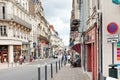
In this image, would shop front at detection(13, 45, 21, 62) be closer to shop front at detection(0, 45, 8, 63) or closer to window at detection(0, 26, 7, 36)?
shop front at detection(0, 45, 8, 63)

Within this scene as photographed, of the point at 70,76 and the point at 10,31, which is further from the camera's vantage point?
the point at 10,31

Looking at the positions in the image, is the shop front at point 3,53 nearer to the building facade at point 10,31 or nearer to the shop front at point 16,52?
the building facade at point 10,31

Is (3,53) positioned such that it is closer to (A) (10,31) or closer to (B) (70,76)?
(A) (10,31)

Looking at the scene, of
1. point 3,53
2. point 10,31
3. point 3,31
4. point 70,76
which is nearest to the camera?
point 70,76

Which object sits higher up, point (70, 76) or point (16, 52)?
point (16, 52)

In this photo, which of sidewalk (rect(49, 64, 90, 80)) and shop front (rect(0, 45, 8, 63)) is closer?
sidewalk (rect(49, 64, 90, 80))

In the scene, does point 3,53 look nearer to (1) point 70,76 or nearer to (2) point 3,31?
(2) point 3,31

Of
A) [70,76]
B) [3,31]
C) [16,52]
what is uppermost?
[3,31]

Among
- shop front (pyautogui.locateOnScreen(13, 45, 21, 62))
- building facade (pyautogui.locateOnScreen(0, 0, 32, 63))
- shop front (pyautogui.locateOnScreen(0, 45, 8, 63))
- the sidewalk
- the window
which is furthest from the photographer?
shop front (pyautogui.locateOnScreen(13, 45, 21, 62))

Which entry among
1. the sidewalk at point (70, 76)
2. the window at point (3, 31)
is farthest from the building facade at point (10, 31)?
the sidewalk at point (70, 76)

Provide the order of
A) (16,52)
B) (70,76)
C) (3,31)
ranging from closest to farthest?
(70,76), (3,31), (16,52)

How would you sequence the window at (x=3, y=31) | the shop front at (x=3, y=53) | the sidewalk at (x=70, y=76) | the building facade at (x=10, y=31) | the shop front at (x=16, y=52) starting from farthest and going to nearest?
the shop front at (x=16, y=52)
the shop front at (x=3, y=53)
the building facade at (x=10, y=31)
the window at (x=3, y=31)
the sidewalk at (x=70, y=76)

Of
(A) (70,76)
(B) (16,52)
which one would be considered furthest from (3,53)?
(A) (70,76)

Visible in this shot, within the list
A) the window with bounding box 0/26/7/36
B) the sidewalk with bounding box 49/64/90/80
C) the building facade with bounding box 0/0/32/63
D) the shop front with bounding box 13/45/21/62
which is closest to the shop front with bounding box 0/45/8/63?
the building facade with bounding box 0/0/32/63
